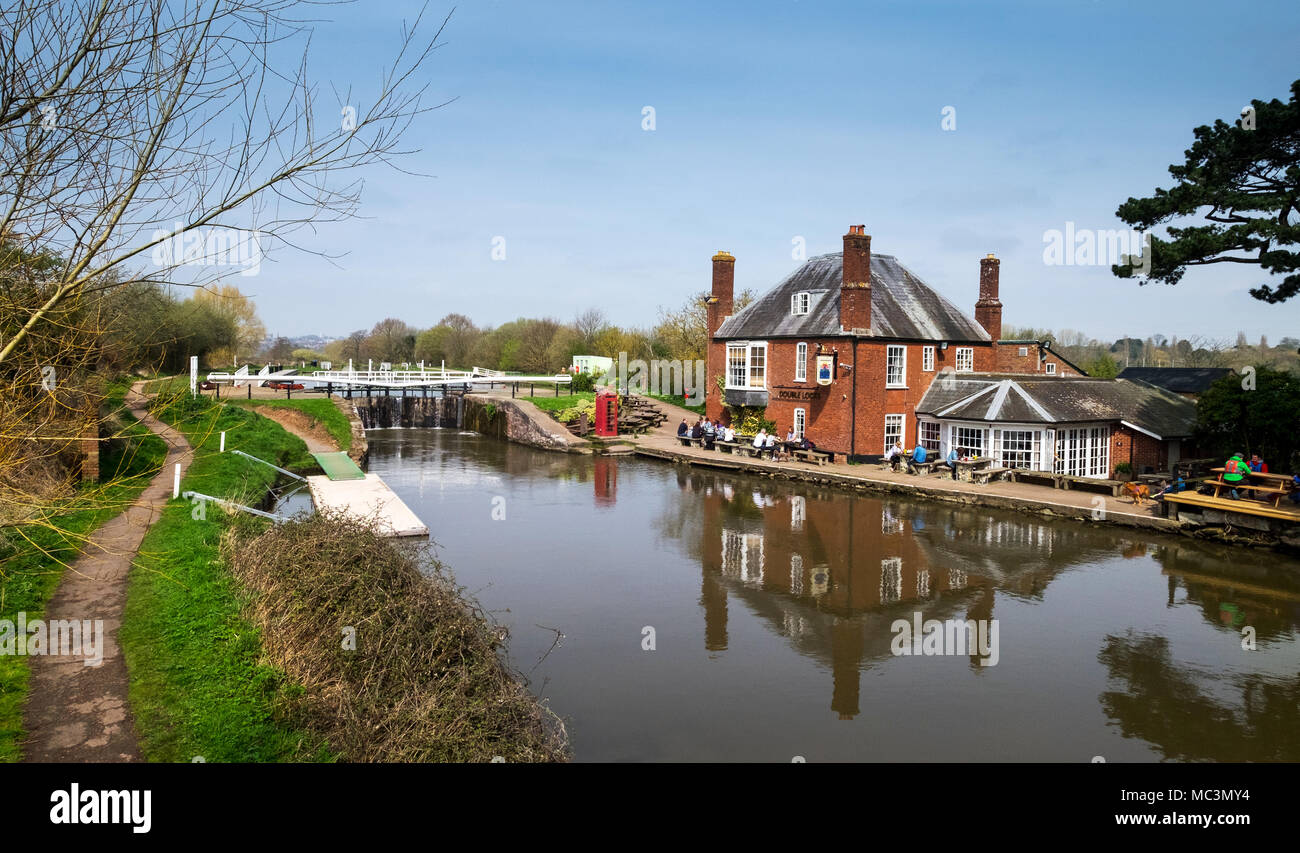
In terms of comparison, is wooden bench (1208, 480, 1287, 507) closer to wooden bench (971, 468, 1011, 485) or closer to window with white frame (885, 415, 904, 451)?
wooden bench (971, 468, 1011, 485)

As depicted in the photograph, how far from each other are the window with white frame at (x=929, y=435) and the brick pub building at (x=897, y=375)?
0.05m

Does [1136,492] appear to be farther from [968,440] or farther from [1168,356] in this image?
[1168,356]

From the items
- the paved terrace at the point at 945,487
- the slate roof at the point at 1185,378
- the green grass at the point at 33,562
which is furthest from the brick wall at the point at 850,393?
the green grass at the point at 33,562

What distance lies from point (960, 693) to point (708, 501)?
1428 centimetres

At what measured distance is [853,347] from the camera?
28750mm

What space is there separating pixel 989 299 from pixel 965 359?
9.12ft

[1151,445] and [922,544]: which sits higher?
[1151,445]

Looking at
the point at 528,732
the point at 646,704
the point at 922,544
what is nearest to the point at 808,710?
the point at 646,704

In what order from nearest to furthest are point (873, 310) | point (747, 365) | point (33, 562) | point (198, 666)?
point (198, 666), point (33, 562), point (873, 310), point (747, 365)

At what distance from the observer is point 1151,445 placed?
25781 mm

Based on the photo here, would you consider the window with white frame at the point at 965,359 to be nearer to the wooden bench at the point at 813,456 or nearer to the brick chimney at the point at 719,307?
the wooden bench at the point at 813,456

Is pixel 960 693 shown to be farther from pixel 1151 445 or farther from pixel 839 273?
pixel 839 273

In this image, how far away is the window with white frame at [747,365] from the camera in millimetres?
32781

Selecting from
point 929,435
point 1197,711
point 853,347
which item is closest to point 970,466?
point 929,435
